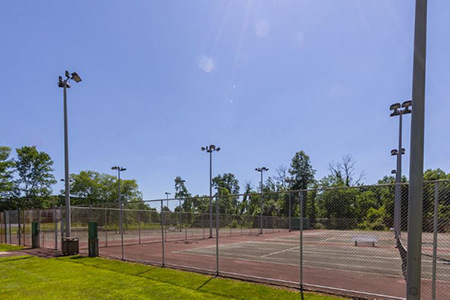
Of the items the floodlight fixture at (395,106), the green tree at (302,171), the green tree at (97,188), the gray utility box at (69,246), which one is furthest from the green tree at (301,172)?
the gray utility box at (69,246)

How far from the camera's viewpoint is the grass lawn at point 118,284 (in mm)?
7445

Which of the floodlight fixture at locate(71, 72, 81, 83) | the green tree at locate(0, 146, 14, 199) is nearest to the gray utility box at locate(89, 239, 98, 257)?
the floodlight fixture at locate(71, 72, 81, 83)

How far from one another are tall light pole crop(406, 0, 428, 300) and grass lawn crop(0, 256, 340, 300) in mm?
2974

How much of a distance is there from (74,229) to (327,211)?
17.8 meters

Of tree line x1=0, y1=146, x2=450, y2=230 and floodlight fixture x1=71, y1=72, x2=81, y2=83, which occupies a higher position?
floodlight fixture x1=71, y1=72, x2=81, y2=83

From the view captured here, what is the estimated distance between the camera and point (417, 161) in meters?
4.70

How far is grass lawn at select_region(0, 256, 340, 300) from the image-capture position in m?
7.45

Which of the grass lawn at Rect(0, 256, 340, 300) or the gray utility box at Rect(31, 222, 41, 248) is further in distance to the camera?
the gray utility box at Rect(31, 222, 41, 248)

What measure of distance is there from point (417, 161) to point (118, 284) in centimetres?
812

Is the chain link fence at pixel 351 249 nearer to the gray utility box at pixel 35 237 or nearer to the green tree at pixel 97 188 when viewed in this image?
the gray utility box at pixel 35 237

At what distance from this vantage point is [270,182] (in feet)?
260

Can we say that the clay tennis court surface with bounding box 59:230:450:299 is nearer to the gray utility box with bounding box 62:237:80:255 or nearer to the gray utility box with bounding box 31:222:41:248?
the gray utility box with bounding box 62:237:80:255

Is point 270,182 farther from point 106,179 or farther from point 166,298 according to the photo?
point 166,298

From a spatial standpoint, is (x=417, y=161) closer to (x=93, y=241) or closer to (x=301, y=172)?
(x=93, y=241)
